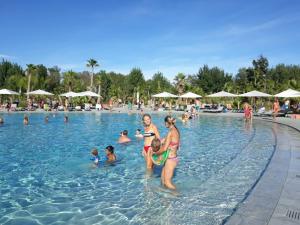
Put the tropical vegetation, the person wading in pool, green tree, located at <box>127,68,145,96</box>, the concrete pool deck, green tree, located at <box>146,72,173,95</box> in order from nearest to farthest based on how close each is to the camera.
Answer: the concrete pool deck, the person wading in pool, the tropical vegetation, green tree, located at <box>146,72,173,95</box>, green tree, located at <box>127,68,145,96</box>

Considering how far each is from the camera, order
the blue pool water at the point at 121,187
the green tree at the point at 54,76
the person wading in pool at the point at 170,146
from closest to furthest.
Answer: the blue pool water at the point at 121,187
the person wading in pool at the point at 170,146
the green tree at the point at 54,76

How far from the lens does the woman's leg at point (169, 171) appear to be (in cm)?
627

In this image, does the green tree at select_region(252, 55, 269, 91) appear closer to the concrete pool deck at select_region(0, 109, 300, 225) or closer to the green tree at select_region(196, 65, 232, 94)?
the green tree at select_region(196, 65, 232, 94)

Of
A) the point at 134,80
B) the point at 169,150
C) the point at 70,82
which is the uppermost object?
the point at 134,80

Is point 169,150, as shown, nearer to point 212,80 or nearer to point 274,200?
point 274,200

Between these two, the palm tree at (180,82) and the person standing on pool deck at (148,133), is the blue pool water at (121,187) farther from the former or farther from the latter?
the palm tree at (180,82)

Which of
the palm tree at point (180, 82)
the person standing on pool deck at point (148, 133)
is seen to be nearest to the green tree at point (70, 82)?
the palm tree at point (180, 82)

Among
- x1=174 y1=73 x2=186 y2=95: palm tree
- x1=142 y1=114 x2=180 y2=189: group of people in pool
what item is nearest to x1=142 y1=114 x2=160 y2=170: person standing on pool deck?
x1=142 y1=114 x2=180 y2=189: group of people in pool

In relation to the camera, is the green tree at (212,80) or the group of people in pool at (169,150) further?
the green tree at (212,80)

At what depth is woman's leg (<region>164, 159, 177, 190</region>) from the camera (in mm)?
6266

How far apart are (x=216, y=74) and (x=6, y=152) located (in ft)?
184

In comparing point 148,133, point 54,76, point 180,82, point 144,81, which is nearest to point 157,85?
point 144,81

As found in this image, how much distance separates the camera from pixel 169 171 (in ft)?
20.8

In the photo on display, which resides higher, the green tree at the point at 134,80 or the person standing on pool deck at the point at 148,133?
the green tree at the point at 134,80
